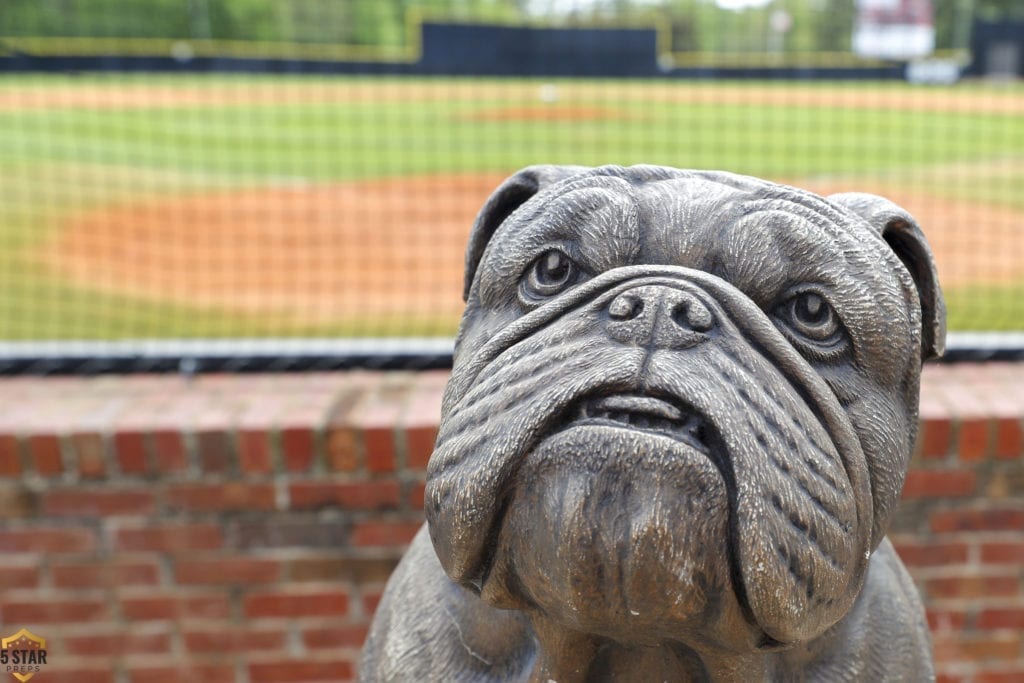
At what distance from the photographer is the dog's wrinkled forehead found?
1.01m

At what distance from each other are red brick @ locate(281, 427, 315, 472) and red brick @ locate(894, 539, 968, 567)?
170cm

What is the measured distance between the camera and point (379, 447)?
2500 millimetres

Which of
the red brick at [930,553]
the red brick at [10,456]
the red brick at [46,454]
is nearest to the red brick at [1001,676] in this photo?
the red brick at [930,553]

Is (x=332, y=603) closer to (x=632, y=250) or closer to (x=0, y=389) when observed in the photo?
(x=0, y=389)

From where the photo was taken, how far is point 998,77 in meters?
23.8

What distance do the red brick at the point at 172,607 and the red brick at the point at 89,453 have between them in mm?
415

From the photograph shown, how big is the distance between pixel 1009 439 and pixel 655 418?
6.70 feet

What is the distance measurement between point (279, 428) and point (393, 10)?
455 inches

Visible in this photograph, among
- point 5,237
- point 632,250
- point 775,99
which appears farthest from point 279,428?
point 775,99

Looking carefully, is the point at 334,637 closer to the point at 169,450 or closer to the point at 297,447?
the point at 297,447

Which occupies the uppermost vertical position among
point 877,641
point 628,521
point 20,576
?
point 628,521

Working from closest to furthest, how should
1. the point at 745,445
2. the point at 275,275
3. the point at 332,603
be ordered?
the point at 745,445 → the point at 332,603 → the point at 275,275

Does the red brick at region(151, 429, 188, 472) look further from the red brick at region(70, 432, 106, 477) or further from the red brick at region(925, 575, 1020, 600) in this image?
the red brick at region(925, 575, 1020, 600)

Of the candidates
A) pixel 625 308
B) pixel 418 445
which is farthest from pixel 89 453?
pixel 625 308
